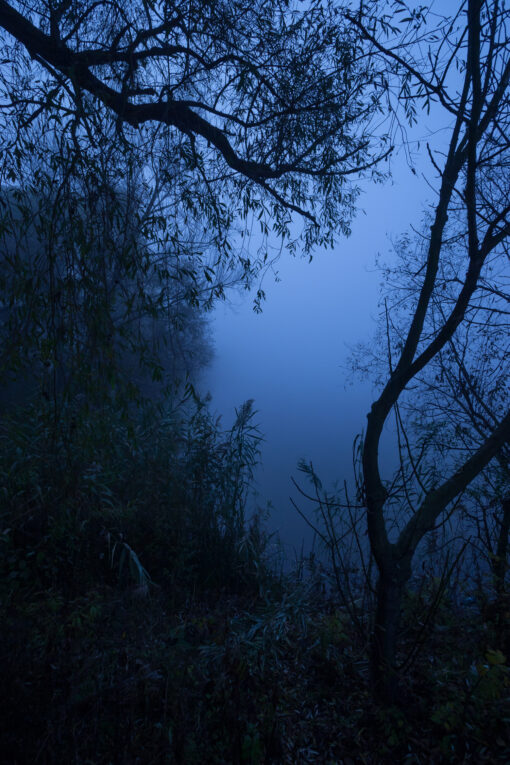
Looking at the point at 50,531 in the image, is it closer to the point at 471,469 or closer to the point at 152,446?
the point at 152,446

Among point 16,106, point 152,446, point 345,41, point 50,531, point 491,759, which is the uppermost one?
point 345,41

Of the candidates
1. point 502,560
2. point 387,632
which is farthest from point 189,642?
point 502,560

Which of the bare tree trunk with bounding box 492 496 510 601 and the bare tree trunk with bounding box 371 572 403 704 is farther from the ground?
the bare tree trunk with bounding box 492 496 510 601

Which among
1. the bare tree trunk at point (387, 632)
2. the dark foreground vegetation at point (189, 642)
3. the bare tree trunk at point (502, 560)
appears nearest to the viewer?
the dark foreground vegetation at point (189, 642)

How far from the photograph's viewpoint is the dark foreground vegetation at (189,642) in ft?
5.82

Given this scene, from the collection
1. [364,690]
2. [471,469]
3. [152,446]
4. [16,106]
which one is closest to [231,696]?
[364,690]

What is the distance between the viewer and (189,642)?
261cm

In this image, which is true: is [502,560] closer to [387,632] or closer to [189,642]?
[387,632]

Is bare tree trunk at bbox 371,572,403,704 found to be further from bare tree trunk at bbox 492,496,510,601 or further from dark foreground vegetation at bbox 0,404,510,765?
bare tree trunk at bbox 492,496,510,601

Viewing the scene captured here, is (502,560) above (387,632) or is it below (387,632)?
above

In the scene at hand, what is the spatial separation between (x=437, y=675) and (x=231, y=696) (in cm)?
98

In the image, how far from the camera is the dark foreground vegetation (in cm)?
177

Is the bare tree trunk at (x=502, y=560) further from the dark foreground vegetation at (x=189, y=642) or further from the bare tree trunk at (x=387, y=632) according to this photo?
the bare tree trunk at (x=387, y=632)

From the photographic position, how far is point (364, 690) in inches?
86.5
